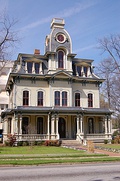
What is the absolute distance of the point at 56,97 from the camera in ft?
109

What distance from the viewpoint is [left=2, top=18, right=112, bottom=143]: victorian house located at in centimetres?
3091

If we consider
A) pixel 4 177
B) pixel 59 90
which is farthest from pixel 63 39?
pixel 4 177

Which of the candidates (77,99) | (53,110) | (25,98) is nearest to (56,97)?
(53,110)

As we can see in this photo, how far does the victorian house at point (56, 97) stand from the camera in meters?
30.9

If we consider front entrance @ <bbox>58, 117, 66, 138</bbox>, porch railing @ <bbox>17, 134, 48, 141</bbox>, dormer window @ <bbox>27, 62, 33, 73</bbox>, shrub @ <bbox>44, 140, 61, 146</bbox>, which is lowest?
shrub @ <bbox>44, 140, 61, 146</bbox>

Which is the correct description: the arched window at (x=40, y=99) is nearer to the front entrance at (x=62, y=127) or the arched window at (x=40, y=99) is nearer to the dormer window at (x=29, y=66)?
the dormer window at (x=29, y=66)

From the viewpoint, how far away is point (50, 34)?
35.2 metres

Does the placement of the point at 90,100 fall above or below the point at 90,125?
above

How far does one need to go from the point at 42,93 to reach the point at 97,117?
8965 millimetres

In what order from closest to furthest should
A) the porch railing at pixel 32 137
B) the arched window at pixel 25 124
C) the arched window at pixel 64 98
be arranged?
the porch railing at pixel 32 137, the arched window at pixel 25 124, the arched window at pixel 64 98

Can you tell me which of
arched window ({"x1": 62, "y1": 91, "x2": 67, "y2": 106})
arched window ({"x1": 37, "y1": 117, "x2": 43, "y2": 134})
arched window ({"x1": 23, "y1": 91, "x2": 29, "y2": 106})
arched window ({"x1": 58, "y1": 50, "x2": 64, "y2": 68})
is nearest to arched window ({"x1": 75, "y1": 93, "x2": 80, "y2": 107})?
arched window ({"x1": 62, "y1": 91, "x2": 67, "y2": 106})

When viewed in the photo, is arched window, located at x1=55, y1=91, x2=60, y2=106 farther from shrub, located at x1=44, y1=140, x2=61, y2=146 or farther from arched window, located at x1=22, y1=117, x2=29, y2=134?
shrub, located at x1=44, y1=140, x2=61, y2=146

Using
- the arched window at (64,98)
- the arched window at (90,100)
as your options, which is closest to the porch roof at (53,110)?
the arched window at (64,98)

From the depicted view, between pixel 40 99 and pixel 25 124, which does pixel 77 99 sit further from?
pixel 25 124
